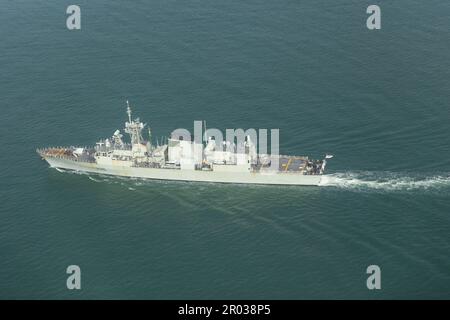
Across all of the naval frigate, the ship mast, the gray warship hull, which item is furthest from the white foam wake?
the ship mast

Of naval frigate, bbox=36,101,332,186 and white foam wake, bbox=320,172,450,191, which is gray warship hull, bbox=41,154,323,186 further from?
white foam wake, bbox=320,172,450,191

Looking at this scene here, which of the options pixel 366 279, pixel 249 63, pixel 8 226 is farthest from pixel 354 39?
pixel 8 226

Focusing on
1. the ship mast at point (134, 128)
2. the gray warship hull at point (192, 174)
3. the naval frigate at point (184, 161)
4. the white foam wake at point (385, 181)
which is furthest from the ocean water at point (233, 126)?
the ship mast at point (134, 128)

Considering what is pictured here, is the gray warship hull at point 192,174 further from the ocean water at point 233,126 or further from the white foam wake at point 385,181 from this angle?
the white foam wake at point 385,181

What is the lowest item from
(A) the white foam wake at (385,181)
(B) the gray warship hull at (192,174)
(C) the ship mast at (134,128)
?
(A) the white foam wake at (385,181)

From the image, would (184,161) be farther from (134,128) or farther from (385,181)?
(385,181)

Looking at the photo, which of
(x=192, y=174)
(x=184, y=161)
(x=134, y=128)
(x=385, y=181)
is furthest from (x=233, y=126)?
(x=385, y=181)
